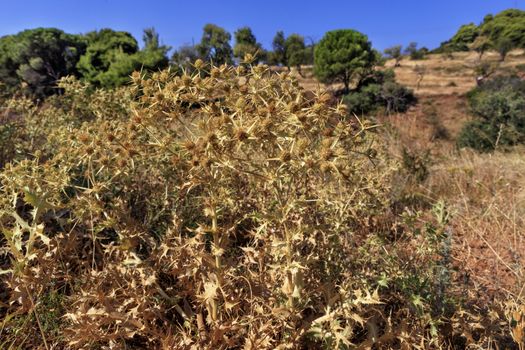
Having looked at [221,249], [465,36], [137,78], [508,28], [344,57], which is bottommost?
[221,249]

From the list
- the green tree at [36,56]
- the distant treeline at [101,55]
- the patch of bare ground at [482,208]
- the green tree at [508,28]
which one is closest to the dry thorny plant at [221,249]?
the patch of bare ground at [482,208]

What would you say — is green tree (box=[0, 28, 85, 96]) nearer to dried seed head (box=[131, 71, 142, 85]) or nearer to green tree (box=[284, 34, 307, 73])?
green tree (box=[284, 34, 307, 73])

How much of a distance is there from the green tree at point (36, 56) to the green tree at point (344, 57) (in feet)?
53.7

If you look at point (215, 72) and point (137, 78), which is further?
point (137, 78)

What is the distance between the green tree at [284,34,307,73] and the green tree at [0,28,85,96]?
17.9 metres

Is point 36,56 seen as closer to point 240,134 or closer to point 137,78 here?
point 137,78

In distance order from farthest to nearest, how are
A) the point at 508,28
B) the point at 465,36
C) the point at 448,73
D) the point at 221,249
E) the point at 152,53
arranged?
the point at 465,36, the point at 508,28, the point at 448,73, the point at 152,53, the point at 221,249

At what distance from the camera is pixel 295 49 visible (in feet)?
A: 123

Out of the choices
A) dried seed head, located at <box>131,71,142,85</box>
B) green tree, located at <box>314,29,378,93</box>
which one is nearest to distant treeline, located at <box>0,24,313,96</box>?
green tree, located at <box>314,29,378,93</box>

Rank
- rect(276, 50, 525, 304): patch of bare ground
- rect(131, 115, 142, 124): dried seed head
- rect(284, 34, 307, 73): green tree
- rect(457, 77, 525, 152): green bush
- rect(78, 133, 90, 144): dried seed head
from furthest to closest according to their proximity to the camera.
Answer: rect(284, 34, 307, 73): green tree
rect(457, 77, 525, 152): green bush
rect(276, 50, 525, 304): patch of bare ground
rect(78, 133, 90, 144): dried seed head
rect(131, 115, 142, 124): dried seed head

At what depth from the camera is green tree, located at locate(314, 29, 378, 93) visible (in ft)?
93.6

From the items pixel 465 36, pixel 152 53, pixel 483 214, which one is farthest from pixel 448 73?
pixel 483 214

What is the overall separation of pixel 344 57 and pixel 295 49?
9983 mm

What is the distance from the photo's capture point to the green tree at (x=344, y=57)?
28.5 m
